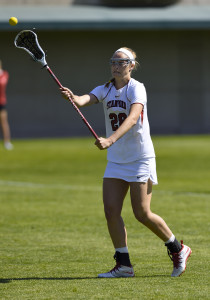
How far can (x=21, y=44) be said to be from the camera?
28.3 ft

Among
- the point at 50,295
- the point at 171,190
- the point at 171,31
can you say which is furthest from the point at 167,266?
the point at 171,31

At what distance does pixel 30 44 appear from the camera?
8641mm

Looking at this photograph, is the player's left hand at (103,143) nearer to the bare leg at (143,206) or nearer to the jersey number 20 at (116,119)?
the jersey number 20 at (116,119)

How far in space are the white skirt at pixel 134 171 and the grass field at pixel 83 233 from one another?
96cm

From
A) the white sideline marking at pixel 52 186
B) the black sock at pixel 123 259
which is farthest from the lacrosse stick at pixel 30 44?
the white sideline marking at pixel 52 186

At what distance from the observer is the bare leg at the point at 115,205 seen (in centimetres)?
816

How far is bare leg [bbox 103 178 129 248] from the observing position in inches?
321

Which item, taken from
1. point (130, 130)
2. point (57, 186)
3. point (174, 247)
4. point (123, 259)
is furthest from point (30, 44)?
point (57, 186)

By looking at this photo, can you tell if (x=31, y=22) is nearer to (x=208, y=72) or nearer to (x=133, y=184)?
(x=208, y=72)

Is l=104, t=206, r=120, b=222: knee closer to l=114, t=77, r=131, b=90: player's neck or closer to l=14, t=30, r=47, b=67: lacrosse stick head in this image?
l=114, t=77, r=131, b=90: player's neck

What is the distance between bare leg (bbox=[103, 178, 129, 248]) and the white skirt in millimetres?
79

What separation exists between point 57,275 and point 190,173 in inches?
427

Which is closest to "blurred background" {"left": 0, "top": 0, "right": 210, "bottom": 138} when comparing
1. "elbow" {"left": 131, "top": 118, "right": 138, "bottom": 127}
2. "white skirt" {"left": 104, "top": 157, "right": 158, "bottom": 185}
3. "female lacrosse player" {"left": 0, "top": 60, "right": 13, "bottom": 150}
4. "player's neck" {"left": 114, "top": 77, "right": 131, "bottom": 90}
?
"female lacrosse player" {"left": 0, "top": 60, "right": 13, "bottom": 150}

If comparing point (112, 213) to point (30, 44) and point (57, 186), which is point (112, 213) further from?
point (57, 186)
